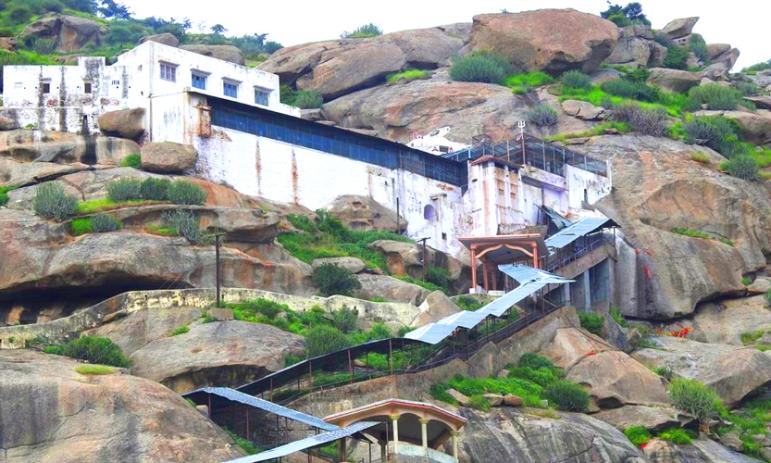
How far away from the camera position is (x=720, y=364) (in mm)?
56750

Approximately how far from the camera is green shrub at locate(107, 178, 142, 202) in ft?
189

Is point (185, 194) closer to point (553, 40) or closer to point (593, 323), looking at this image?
point (593, 323)

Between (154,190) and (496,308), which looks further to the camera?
(154,190)

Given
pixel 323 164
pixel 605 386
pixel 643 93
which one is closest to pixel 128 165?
pixel 323 164

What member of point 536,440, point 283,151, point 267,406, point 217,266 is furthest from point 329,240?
point 267,406

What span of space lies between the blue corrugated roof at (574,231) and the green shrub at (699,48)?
36375mm

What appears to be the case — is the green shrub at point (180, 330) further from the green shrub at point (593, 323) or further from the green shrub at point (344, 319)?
the green shrub at point (593, 323)

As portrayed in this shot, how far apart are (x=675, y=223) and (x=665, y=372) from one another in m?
16.2

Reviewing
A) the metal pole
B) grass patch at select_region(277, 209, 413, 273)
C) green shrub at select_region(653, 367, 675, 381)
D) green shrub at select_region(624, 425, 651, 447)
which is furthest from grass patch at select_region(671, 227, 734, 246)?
the metal pole

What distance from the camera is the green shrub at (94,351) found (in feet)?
152

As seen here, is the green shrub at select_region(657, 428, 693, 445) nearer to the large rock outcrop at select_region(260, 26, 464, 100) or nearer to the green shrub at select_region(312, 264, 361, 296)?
the green shrub at select_region(312, 264, 361, 296)

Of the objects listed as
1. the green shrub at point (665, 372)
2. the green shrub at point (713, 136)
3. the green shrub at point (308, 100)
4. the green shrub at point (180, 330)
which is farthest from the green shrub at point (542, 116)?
the green shrub at point (180, 330)

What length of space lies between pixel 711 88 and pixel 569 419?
41.5m

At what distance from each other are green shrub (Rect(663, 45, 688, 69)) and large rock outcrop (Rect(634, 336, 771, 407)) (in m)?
38.1
